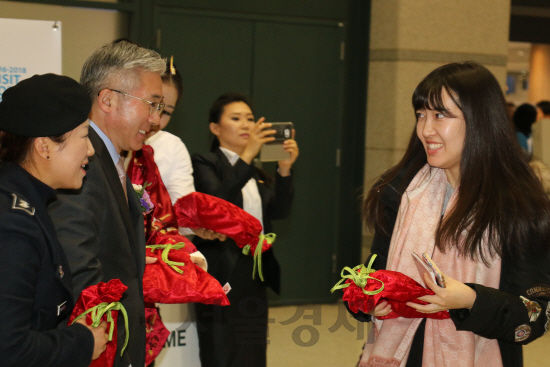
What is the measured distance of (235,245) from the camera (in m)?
2.91

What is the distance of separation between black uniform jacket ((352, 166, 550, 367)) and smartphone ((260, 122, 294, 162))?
183cm

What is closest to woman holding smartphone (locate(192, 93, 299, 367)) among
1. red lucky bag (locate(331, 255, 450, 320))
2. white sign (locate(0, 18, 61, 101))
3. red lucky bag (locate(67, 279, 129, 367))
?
white sign (locate(0, 18, 61, 101))

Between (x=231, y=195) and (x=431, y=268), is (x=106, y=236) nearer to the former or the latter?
(x=431, y=268)

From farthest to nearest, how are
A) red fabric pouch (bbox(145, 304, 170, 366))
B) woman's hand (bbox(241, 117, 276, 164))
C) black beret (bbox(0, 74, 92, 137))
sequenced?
woman's hand (bbox(241, 117, 276, 164)), red fabric pouch (bbox(145, 304, 170, 366)), black beret (bbox(0, 74, 92, 137))

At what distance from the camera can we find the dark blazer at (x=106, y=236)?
1442 mm

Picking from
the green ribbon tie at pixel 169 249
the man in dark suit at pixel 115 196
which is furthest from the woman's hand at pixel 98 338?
the green ribbon tie at pixel 169 249

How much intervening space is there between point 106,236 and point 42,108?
1.41 feet

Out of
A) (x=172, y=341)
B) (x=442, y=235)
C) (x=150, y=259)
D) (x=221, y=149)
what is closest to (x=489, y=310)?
(x=442, y=235)

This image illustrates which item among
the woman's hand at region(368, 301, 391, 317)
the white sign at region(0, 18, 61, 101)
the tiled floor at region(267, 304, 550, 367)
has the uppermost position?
the white sign at region(0, 18, 61, 101)

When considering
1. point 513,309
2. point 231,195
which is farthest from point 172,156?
point 513,309

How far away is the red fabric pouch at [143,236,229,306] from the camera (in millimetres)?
1868

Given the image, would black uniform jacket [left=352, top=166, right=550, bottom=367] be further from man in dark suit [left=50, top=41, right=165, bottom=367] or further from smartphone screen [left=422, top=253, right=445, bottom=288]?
man in dark suit [left=50, top=41, right=165, bottom=367]

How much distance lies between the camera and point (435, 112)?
1806 mm

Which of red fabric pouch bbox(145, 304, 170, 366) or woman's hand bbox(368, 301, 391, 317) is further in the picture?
red fabric pouch bbox(145, 304, 170, 366)
